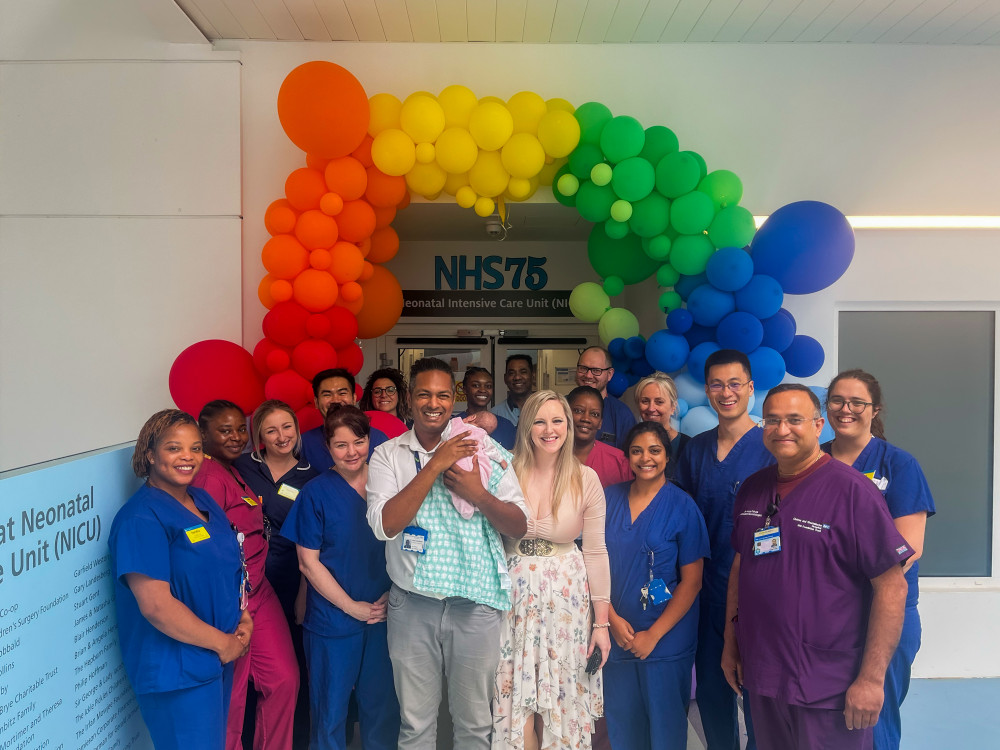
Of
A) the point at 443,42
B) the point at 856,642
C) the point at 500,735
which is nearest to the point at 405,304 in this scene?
the point at 443,42

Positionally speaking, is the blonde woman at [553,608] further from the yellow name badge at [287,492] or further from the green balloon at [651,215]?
the green balloon at [651,215]

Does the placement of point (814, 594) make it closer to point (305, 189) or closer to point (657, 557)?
point (657, 557)

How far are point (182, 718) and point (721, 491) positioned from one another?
81.9 inches

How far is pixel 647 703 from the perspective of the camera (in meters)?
2.49

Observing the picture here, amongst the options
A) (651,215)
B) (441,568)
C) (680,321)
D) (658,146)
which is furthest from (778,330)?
(441,568)

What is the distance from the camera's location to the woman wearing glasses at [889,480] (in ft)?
7.79

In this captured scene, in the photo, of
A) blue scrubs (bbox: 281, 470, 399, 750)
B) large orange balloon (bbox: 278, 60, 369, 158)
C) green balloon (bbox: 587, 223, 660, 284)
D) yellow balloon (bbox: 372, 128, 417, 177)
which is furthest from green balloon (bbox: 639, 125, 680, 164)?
blue scrubs (bbox: 281, 470, 399, 750)

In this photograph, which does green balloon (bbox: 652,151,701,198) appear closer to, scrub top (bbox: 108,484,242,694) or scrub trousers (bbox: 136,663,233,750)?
scrub top (bbox: 108,484,242,694)

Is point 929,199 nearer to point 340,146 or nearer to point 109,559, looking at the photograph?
point 340,146

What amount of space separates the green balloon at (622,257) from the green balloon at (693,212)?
45 cm

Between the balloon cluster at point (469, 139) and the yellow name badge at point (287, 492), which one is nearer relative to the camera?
the yellow name badge at point (287, 492)

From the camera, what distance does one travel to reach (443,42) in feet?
13.2

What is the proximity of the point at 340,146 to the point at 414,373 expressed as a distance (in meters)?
1.68

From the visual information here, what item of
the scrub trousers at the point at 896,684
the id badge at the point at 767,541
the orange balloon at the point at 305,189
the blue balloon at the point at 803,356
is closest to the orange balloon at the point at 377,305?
the orange balloon at the point at 305,189
